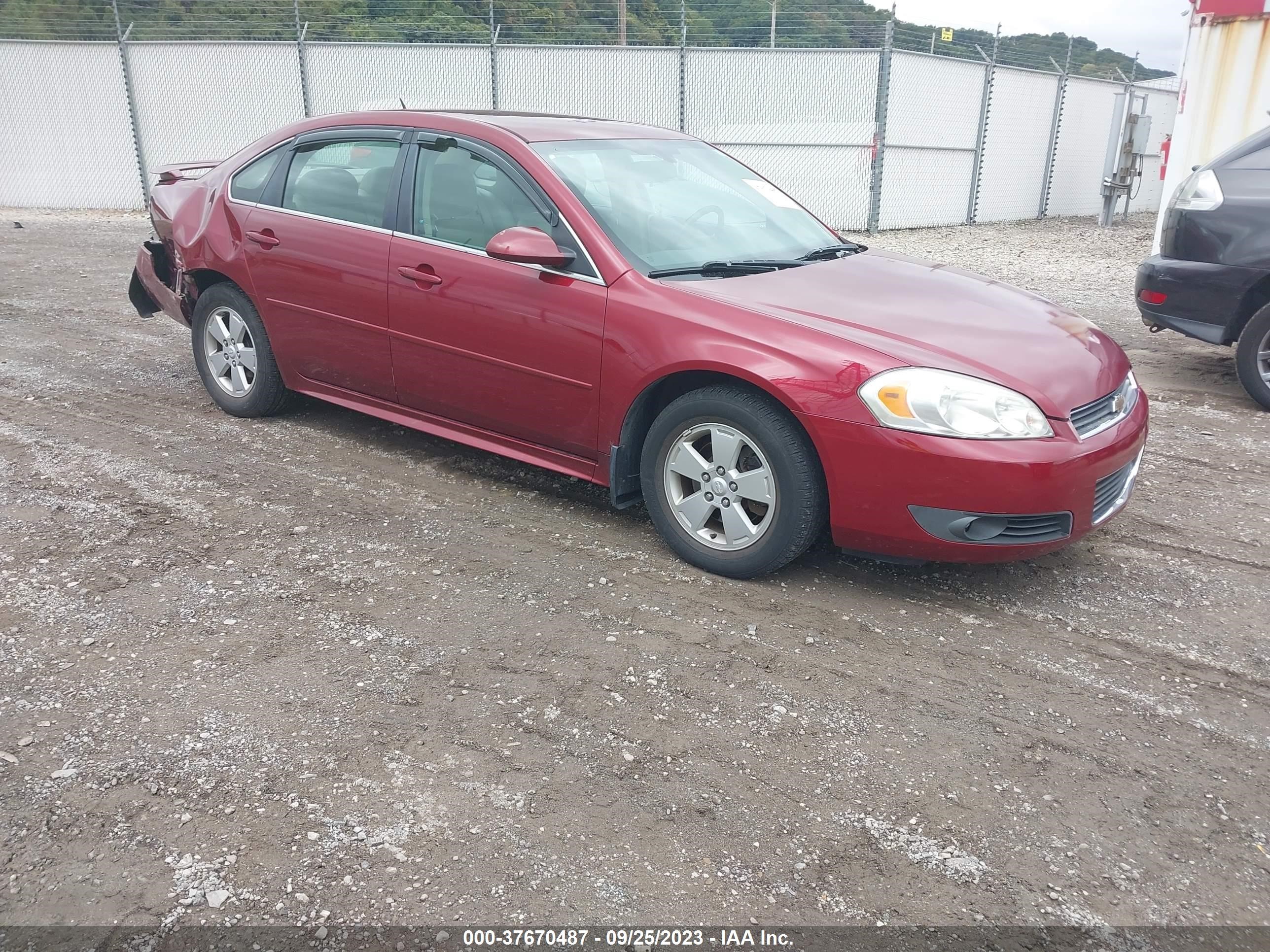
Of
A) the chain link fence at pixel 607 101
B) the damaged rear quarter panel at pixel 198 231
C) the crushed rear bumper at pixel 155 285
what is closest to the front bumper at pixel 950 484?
the damaged rear quarter panel at pixel 198 231

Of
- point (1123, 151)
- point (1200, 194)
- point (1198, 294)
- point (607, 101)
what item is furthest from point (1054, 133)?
point (1198, 294)

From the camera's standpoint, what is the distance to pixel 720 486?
12.3ft

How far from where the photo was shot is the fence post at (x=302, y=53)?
15602 mm

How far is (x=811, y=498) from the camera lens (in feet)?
11.6

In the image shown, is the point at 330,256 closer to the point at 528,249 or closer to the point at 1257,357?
the point at 528,249

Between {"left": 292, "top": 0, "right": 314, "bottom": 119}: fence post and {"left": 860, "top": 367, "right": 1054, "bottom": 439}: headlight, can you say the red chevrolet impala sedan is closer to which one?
{"left": 860, "top": 367, "right": 1054, "bottom": 439}: headlight

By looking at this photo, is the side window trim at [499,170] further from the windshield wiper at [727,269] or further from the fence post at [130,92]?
the fence post at [130,92]

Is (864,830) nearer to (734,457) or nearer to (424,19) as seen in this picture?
(734,457)

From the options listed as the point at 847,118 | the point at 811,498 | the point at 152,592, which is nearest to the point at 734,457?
the point at 811,498

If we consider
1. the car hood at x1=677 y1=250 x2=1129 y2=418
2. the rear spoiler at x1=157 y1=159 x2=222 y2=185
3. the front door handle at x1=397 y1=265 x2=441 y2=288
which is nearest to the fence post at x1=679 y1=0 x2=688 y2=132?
the rear spoiler at x1=157 y1=159 x2=222 y2=185

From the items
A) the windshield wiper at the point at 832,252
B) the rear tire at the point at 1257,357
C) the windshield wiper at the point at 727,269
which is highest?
the windshield wiper at the point at 727,269

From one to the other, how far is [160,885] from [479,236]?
2858 mm

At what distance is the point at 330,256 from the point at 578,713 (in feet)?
9.22

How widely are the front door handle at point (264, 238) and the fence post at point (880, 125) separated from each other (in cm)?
1133
